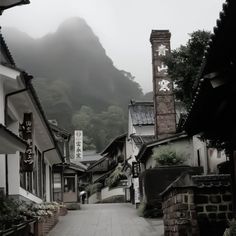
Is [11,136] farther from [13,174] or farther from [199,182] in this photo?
[13,174]

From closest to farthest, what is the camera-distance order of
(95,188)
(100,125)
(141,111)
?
(141,111) < (95,188) < (100,125)

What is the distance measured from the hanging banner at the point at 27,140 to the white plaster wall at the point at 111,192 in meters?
36.6

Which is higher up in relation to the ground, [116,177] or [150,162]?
[150,162]

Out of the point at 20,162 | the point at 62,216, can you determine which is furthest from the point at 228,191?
the point at 62,216

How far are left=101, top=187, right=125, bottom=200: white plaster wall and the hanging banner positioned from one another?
→ 36.6 metres

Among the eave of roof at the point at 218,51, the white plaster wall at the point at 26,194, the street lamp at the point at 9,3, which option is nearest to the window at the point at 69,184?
the white plaster wall at the point at 26,194

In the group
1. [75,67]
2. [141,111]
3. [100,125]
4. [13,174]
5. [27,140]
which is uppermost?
[75,67]

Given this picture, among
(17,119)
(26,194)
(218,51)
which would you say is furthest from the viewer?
(26,194)

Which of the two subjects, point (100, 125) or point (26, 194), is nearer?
point (26, 194)

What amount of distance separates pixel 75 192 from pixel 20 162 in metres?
28.1

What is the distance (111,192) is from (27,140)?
38990 mm

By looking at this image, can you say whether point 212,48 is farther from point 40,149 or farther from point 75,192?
point 75,192

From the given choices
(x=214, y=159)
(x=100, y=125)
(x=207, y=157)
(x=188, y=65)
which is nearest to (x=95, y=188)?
(x=207, y=157)

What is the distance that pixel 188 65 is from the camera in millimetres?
20188
